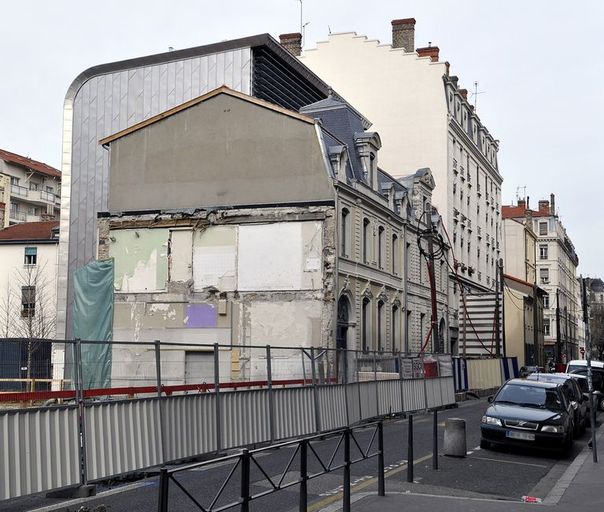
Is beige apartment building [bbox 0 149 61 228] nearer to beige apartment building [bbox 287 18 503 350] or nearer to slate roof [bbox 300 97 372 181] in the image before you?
beige apartment building [bbox 287 18 503 350]

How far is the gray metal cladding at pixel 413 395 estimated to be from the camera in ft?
83.7

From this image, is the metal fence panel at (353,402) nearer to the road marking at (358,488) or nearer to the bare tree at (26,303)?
the road marking at (358,488)

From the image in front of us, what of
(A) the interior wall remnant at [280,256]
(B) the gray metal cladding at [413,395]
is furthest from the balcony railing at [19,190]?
(B) the gray metal cladding at [413,395]

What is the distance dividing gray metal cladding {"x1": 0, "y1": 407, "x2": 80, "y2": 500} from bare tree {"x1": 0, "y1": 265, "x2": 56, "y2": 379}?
45062 mm

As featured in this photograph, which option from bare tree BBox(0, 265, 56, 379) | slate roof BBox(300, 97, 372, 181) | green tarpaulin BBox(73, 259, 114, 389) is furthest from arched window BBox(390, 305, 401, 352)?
bare tree BBox(0, 265, 56, 379)

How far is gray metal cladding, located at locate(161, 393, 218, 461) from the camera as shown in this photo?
12.9m

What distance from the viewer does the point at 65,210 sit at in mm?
42500

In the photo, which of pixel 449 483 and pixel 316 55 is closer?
pixel 449 483

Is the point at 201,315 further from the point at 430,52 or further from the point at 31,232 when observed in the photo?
the point at 430,52

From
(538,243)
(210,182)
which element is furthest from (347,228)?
(538,243)

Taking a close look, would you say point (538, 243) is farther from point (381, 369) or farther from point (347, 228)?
point (381, 369)

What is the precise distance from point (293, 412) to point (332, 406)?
2283 mm

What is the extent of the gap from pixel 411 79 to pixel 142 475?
147 ft

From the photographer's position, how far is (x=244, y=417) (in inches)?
606
